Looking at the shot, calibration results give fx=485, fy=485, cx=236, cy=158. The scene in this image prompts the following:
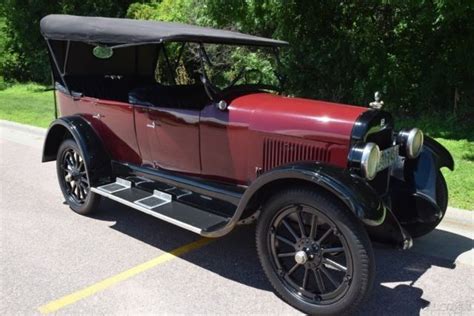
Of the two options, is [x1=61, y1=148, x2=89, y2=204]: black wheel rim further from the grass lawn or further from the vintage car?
the grass lawn

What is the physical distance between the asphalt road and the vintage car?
273 mm

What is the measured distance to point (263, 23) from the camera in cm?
995

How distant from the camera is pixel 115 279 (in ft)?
11.8

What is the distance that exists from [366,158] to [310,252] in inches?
28.2

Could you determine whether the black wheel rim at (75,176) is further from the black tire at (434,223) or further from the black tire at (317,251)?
the black tire at (434,223)

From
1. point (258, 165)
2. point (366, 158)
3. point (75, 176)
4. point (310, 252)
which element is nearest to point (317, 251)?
point (310, 252)

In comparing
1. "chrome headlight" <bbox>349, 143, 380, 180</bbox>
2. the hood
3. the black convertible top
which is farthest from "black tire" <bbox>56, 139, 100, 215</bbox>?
"chrome headlight" <bbox>349, 143, 380, 180</bbox>

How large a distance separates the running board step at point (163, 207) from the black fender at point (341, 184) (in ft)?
1.95

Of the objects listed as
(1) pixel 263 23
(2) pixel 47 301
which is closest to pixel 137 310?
(2) pixel 47 301

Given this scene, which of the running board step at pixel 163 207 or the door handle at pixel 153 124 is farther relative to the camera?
the door handle at pixel 153 124

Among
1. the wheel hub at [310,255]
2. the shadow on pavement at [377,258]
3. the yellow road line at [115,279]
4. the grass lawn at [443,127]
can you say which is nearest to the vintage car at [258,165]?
the wheel hub at [310,255]

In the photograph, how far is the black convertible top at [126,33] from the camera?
3868mm

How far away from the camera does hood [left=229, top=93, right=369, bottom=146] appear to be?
3377 mm

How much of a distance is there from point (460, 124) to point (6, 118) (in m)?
9.35
